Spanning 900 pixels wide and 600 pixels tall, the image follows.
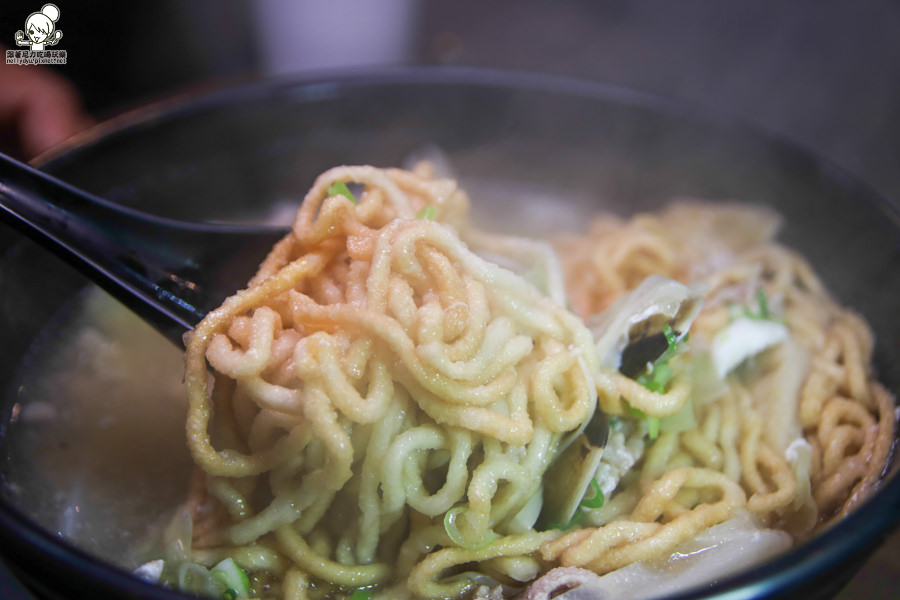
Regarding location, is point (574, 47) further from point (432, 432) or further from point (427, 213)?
point (432, 432)

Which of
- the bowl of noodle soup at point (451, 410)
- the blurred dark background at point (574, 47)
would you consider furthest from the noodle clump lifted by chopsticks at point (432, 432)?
the blurred dark background at point (574, 47)

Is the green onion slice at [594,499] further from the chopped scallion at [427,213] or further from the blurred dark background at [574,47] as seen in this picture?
the blurred dark background at [574,47]

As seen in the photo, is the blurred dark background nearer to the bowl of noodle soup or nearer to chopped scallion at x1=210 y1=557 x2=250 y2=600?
the bowl of noodle soup

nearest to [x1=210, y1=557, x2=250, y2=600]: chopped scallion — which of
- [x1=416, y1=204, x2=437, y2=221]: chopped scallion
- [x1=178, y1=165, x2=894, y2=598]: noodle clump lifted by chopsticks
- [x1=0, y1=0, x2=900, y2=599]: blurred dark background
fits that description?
[x1=178, y1=165, x2=894, y2=598]: noodle clump lifted by chopsticks

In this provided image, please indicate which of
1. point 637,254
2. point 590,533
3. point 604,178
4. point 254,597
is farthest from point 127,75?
point 590,533

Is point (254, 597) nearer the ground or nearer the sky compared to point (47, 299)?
nearer the ground

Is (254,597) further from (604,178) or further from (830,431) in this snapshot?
(604,178)
